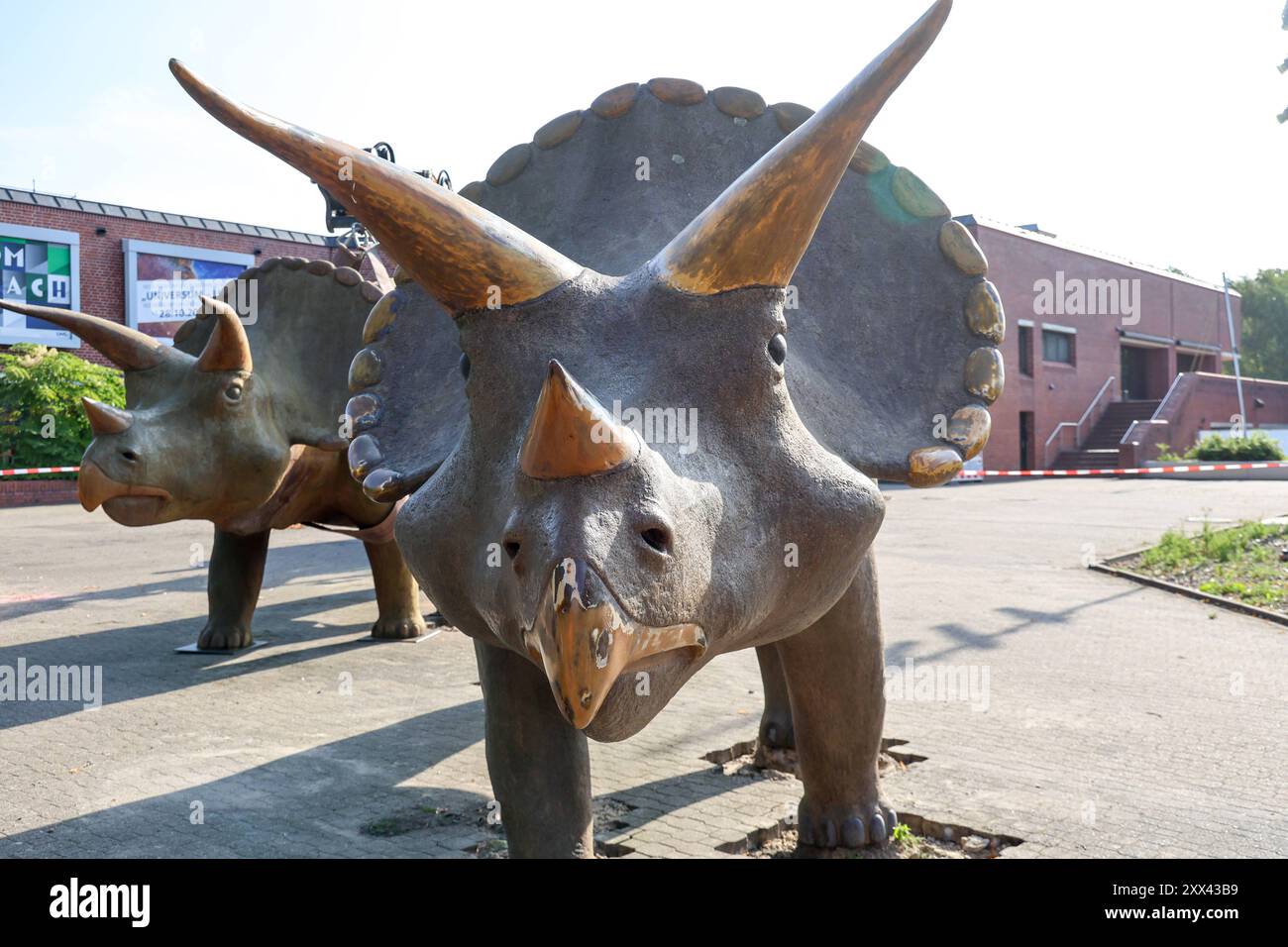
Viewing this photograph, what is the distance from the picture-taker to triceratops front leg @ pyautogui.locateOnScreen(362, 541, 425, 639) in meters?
8.55

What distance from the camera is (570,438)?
1998 mm

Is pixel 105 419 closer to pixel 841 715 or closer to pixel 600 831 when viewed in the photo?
pixel 600 831

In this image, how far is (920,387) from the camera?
10.8 ft

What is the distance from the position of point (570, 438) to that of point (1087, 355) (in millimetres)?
37767

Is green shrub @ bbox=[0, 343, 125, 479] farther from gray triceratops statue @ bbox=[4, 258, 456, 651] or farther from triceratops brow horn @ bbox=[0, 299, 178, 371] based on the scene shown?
Result: triceratops brow horn @ bbox=[0, 299, 178, 371]

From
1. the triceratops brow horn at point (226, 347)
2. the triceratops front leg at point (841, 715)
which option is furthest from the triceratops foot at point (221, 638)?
the triceratops front leg at point (841, 715)

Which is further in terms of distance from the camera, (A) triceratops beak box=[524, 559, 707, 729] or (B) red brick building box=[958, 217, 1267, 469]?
(B) red brick building box=[958, 217, 1267, 469]

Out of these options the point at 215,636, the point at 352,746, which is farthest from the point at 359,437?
the point at 215,636

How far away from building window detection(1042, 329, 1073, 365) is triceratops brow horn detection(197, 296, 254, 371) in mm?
31866

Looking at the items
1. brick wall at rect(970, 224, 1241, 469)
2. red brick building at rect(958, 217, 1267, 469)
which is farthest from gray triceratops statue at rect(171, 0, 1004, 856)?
red brick building at rect(958, 217, 1267, 469)

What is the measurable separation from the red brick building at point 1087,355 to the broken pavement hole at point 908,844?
91.1 feet

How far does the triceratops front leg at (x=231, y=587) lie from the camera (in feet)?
26.3

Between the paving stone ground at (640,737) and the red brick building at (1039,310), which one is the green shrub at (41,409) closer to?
the red brick building at (1039,310)
